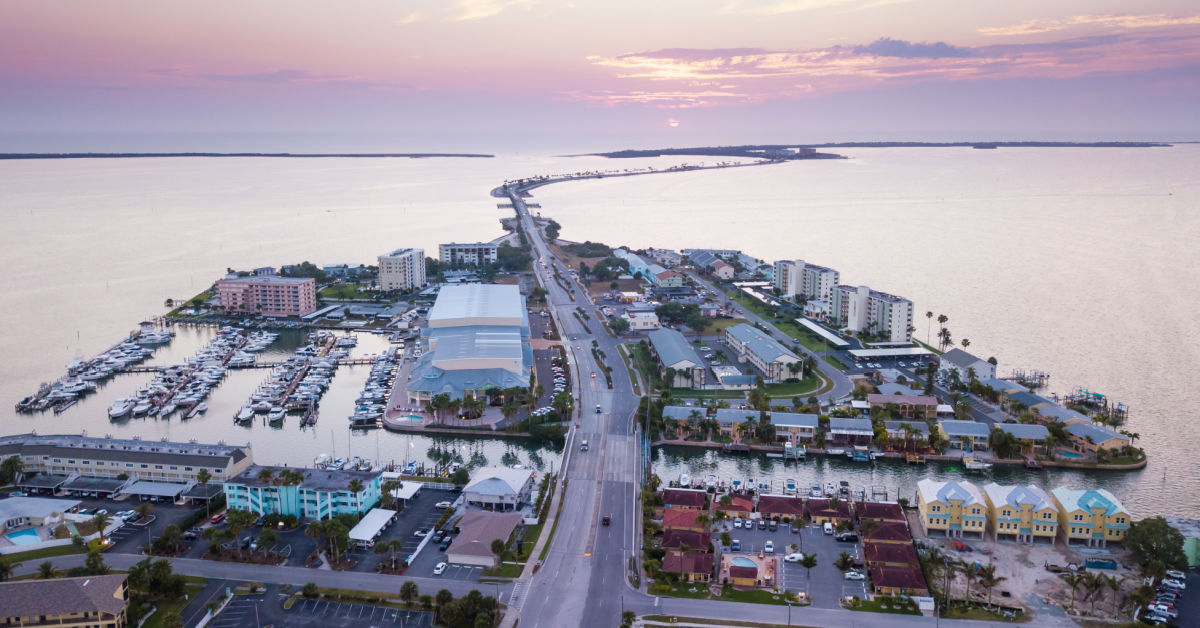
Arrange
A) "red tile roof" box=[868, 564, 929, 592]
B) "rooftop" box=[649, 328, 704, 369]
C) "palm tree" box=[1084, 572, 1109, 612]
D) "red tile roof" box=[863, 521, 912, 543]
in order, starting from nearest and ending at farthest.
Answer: "palm tree" box=[1084, 572, 1109, 612]
"red tile roof" box=[868, 564, 929, 592]
"red tile roof" box=[863, 521, 912, 543]
"rooftop" box=[649, 328, 704, 369]

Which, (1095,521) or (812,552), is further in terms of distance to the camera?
(1095,521)

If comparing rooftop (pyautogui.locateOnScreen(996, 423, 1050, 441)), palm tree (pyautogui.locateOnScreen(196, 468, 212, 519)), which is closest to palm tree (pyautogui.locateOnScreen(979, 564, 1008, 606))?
rooftop (pyautogui.locateOnScreen(996, 423, 1050, 441))

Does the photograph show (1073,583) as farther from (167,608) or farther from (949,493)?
(167,608)

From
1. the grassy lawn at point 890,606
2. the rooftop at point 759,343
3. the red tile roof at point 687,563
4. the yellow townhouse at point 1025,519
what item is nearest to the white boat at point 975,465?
the yellow townhouse at point 1025,519

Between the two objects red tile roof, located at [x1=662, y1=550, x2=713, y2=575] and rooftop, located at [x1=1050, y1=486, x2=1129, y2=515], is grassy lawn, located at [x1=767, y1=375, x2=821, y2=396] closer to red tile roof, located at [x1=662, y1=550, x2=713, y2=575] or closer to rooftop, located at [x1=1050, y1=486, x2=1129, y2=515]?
rooftop, located at [x1=1050, y1=486, x2=1129, y2=515]

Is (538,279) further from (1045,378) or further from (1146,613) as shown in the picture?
(1146,613)

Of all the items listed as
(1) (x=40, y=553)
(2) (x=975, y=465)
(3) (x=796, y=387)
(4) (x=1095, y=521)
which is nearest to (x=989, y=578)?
(4) (x=1095, y=521)

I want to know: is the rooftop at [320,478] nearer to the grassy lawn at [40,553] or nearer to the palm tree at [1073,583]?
the grassy lawn at [40,553]
